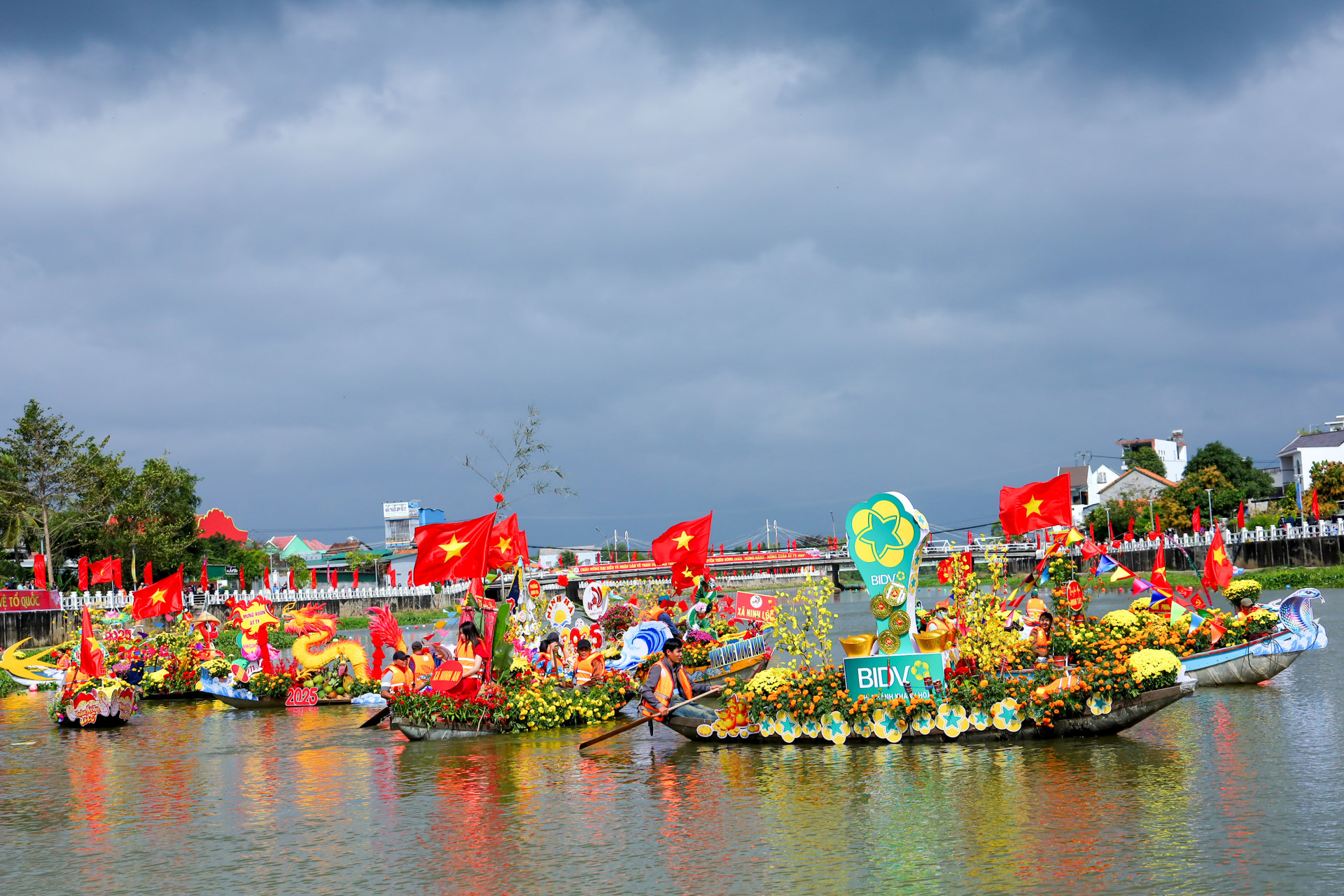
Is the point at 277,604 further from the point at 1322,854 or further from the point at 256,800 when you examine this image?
the point at 1322,854

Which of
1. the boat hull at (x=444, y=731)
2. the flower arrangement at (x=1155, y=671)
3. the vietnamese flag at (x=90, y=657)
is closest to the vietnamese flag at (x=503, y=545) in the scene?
the boat hull at (x=444, y=731)

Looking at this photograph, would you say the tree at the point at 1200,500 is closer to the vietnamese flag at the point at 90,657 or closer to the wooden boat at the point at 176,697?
the wooden boat at the point at 176,697

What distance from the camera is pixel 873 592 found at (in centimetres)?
1803

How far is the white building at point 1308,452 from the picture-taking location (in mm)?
108312

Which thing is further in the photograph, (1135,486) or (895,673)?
(1135,486)

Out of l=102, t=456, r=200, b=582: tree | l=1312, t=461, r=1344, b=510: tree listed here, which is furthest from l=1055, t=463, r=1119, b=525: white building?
l=102, t=456, r=200, b=582: tree

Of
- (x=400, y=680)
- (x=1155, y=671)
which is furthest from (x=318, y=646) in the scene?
(x=1155, y=671)

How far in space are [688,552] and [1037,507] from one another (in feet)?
32.7

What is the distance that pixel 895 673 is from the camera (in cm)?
1794

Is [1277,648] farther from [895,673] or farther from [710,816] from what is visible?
[710,816]

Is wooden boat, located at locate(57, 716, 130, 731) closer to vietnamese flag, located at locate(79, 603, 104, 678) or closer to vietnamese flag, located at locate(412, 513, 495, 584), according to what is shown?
vietnamese flag, located at locate(79, 603, 104, 678)

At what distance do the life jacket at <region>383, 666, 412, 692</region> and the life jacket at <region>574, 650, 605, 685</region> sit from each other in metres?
3.58

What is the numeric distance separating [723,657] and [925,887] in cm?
1827

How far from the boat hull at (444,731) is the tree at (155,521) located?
5608 cm
